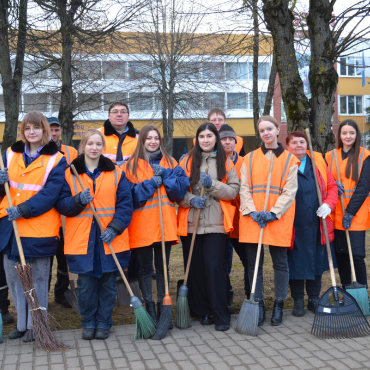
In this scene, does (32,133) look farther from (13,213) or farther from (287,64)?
(287,64)

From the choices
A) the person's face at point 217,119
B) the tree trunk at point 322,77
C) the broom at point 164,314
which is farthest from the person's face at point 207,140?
the tree trunk at point 322,77

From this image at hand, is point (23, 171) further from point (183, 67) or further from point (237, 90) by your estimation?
point (237, 90)

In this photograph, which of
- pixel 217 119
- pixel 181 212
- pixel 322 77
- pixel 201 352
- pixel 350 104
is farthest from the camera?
pixel 350 104

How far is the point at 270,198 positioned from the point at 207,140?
87 cm

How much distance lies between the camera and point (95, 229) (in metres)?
4.34

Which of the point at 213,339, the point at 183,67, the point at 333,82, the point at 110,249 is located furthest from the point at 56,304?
the point at 183,67

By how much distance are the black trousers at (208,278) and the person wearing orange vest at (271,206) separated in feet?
0.97

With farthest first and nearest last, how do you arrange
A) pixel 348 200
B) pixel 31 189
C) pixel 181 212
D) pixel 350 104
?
pixel 350 104 → pixel 348 200 → pixel 181 212 → pixel 31 189

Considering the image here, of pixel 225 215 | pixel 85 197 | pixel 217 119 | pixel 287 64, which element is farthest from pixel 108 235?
pixel 287 64

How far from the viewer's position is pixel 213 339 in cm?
431

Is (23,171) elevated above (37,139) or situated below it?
below

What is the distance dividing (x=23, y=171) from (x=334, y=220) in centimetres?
339

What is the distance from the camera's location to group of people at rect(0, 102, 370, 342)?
430 centimetres

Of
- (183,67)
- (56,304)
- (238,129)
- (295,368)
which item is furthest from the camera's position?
(238,129)
